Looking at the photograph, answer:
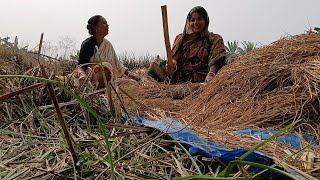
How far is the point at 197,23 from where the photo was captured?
4.23m

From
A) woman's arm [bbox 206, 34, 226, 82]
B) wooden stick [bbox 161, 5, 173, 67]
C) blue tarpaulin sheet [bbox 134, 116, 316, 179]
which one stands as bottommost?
blue tarpaulin sheet [bbox 134, 116, 316, 179]

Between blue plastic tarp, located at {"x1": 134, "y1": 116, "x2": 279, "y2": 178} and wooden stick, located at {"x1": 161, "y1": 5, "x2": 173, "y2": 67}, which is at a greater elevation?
wooden stick, located at {"x1": 161, "y1": 5, "x2": 173, "y2": 67}

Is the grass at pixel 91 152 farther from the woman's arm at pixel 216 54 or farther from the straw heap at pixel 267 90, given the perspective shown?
the woman's arm at pixel 216 54

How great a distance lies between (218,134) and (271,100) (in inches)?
21.2

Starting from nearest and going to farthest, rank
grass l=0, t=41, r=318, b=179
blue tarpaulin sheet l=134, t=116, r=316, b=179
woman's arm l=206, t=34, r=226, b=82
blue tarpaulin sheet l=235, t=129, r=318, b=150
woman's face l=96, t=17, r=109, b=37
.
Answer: grass l=0, t=41, r=318, b=179 → blue tarpaulin sheet l=134, t=116, r=316, b=179 → blue tarpaulin sheet l=235, t=129, r=318, b=150 → woman's arm l=206, t=34, r=226, b=82 → woman's face l=96, t=17, r=109, b=37

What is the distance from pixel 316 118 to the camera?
6.15 feet

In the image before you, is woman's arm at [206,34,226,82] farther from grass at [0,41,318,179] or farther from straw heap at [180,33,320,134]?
grass at [0,41,318,179]

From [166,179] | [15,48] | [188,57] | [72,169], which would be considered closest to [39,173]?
[72,169]

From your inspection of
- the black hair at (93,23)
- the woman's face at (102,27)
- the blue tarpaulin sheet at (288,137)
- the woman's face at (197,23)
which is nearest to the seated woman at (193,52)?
the woman's face at (197,23)

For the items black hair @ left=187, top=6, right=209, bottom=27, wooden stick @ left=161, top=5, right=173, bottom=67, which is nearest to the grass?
wooden stick @ left=161, top=5, right=173, bottom=67

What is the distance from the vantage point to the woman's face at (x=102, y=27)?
4723 millimetres

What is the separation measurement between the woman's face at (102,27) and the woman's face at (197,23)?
3.62 feet

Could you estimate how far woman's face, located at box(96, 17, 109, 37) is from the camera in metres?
4.72

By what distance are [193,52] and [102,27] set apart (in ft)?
3.91
